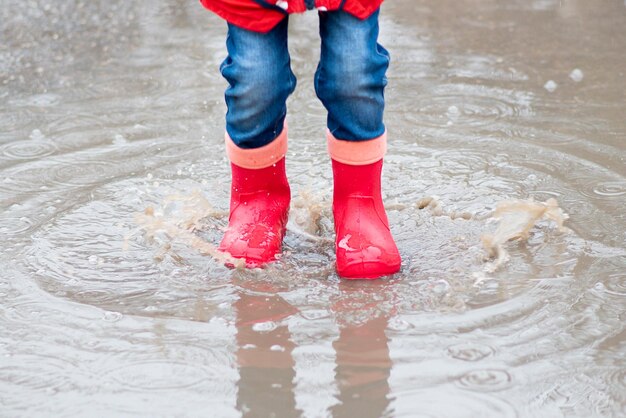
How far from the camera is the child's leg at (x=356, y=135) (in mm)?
2109

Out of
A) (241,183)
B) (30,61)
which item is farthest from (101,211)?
(30,61)

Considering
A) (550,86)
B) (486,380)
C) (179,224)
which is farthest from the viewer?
(550,86)

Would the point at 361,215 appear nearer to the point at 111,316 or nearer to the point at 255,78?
the point at 255,78

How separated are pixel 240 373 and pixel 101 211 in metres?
0.97

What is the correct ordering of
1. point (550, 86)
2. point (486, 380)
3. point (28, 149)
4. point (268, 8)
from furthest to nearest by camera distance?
point (550, 86)
point (28, 149)
point (268, 8)
point (486, 380)

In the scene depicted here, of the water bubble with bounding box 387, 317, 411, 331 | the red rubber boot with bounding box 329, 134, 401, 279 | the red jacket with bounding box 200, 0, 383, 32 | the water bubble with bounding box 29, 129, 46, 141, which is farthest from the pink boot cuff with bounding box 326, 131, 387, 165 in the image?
the water bubble with bounding box 29, 129, 46, 141

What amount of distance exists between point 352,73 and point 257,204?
1.44ft

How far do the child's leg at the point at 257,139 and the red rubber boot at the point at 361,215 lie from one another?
6.1 inches

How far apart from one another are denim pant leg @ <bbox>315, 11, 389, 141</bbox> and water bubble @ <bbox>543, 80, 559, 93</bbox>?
1571mm

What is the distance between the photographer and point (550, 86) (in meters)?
3.63

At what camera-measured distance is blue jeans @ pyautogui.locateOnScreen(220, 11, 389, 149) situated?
6.91 ft

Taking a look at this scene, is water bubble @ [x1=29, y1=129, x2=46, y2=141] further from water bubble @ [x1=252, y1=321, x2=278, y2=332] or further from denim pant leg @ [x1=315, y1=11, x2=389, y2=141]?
water bubble @ [x1=252, y1=321, x2=278, y2=332]

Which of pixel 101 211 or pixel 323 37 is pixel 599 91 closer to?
pixel 323 37

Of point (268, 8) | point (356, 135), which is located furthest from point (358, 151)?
point (268, 8)
